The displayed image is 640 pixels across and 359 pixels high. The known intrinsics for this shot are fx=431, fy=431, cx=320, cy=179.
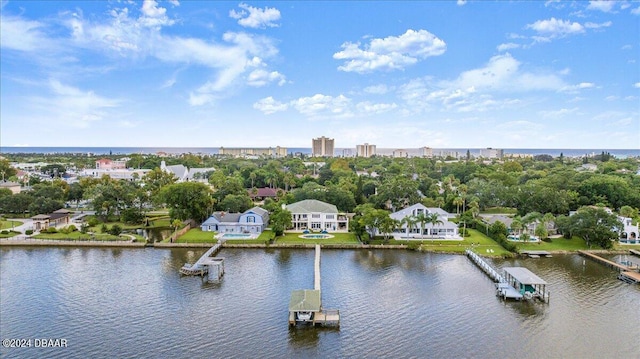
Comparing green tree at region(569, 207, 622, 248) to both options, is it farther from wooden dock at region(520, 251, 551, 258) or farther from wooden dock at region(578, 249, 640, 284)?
wooden dock at region(520, 251, 551, 258)

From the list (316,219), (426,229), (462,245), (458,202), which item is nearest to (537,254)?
(462,245)

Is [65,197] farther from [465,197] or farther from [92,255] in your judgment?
[465,197]

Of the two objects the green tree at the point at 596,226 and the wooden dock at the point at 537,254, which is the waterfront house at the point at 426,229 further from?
the green tree at the point at 596,226

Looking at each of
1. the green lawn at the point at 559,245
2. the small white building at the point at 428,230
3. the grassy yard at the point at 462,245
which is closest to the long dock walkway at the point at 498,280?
the grassy yard at the point at 462,245

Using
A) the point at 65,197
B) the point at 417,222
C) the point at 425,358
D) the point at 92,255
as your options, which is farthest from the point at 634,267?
the point at 65,197

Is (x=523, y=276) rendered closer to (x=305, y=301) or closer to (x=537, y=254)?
(x=537, y=254)
